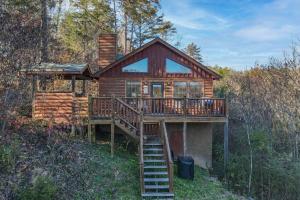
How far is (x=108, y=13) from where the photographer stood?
28.9 meters

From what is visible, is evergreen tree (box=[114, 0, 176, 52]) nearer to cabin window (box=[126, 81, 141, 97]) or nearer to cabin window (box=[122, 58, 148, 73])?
cabin window (box=[122, 58, 148, 73])

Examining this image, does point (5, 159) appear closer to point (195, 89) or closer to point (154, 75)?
point (154, 75)

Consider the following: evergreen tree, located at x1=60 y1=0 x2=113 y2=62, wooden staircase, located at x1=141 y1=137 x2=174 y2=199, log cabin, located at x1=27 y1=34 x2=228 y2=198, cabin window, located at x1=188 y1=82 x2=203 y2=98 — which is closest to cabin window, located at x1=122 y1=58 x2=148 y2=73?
log cabin, located at x1=27 y1=34 x2=228 y2=198

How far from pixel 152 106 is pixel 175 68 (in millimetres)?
3379

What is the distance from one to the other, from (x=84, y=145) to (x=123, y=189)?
11.8 feet

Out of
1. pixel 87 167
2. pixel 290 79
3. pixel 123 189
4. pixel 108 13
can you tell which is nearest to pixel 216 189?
pixel 123 189

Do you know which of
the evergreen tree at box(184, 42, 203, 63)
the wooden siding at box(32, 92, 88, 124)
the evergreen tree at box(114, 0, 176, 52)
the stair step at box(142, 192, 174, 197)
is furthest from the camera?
the evergreen tree at box(184, 42, 203, 63)

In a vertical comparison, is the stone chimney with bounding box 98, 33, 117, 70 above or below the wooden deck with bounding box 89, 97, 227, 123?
above

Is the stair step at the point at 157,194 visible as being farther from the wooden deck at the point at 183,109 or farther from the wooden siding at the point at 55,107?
the wooden siding at the point at 55,107

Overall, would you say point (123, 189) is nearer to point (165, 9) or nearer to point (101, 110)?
point (101, 110)

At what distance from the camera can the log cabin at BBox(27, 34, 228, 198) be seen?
12.7 m

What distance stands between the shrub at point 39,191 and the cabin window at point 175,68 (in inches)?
402

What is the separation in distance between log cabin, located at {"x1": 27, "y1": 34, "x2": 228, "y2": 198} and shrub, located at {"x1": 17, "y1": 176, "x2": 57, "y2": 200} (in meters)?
3.34

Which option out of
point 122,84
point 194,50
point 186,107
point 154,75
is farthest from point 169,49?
point 194,50
